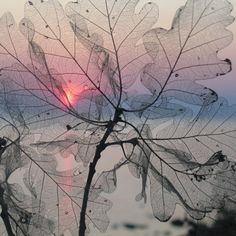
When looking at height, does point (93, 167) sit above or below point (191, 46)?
below

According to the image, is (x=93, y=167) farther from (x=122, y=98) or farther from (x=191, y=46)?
(x=191, y=46)

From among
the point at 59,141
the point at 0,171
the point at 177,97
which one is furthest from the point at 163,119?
the point at 0,171

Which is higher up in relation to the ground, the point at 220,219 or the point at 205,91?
the point at 205,91

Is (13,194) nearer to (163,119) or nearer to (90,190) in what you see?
(90,190)

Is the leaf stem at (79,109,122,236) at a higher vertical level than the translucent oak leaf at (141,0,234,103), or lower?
lower

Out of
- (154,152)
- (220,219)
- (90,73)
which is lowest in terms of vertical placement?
(220,219)

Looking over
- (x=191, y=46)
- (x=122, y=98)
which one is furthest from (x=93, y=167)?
(x=191, y=46)

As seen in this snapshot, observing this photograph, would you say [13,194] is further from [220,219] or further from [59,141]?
[220,219]

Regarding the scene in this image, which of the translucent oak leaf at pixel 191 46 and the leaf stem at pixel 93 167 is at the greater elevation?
the translucent oak leaf at pixel 191 46
